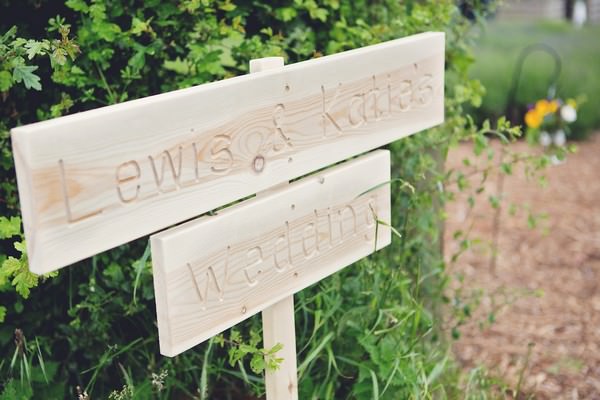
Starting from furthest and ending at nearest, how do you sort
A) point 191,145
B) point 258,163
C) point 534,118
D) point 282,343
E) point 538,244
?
point 534,118 < point 538,244 < point 282,343 < point 258,163 < point 191,145

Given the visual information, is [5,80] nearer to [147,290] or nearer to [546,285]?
[147,290]

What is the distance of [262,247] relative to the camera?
5.39 feet

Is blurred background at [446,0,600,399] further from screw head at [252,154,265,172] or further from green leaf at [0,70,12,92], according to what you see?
green leaf at [0,70,12,92]

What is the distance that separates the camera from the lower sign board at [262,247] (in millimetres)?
1465

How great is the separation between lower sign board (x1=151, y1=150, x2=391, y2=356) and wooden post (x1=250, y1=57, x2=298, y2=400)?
0.08 meters

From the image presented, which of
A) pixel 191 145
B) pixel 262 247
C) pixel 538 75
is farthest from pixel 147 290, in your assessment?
pixel 538 75

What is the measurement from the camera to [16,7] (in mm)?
2307

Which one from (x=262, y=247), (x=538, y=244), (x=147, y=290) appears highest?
(x=262, y=247)

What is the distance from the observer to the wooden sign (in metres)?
1.23

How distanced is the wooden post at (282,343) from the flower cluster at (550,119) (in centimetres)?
394

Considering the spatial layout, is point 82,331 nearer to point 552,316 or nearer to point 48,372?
point 48,372

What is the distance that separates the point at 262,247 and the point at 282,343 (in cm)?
30

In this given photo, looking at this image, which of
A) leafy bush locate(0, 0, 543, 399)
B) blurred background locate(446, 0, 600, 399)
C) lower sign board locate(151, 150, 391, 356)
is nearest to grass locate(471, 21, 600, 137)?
blurred background locate(446, 0, 600, 399)

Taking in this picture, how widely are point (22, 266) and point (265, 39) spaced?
1.26 meters
